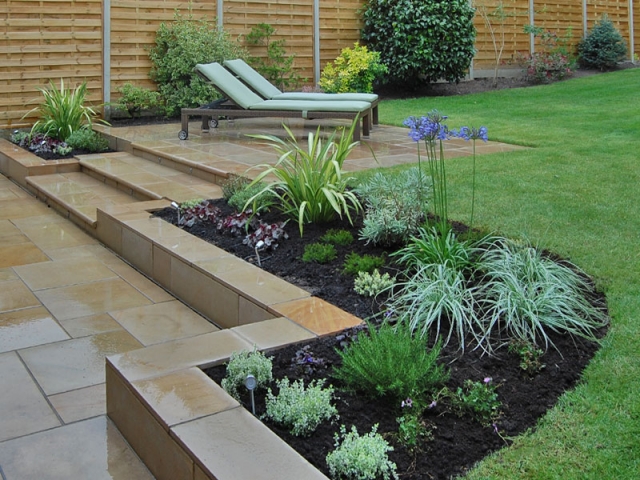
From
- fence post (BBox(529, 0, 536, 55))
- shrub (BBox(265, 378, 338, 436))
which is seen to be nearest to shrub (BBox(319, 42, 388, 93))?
fence post (BBox(529, 0, 536, 55))

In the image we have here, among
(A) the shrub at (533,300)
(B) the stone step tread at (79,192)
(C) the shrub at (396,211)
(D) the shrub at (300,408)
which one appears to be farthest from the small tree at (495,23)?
(D) the shrub at (300,408)

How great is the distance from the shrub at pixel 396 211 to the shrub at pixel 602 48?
12555 millimetres

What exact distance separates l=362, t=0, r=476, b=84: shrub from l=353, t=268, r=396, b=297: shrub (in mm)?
9237

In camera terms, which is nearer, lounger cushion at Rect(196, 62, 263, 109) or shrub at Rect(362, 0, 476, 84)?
lounger cushion at Rect(196, 62, 263, 109)

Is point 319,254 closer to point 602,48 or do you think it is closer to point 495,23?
point 495,23

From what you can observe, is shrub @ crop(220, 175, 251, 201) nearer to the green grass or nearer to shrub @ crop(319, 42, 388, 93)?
the green grass

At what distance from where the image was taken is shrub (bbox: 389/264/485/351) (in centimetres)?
324

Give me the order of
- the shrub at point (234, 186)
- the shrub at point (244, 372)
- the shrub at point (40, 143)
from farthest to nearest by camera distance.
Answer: the shrub at point (40, 143) < the shrub at point (234, 186) < the shrub at point (244, 372)

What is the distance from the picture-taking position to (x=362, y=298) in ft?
12.3

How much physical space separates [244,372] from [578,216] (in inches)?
115

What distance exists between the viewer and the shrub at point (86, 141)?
345 inches

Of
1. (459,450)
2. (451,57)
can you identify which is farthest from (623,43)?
(459,450)

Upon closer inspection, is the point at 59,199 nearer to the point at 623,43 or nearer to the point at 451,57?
the point at 451,57

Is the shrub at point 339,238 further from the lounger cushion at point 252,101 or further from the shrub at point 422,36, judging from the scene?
the shrub at point 422,36
